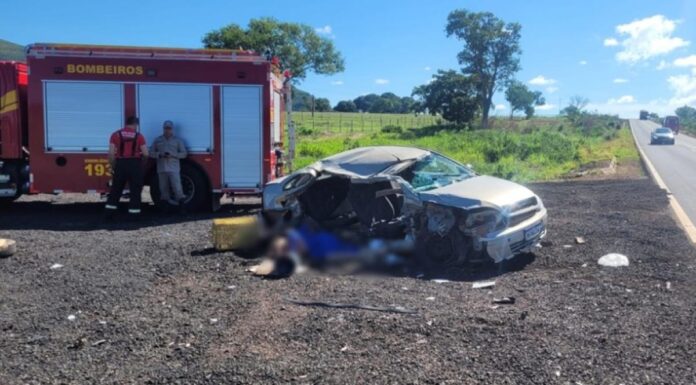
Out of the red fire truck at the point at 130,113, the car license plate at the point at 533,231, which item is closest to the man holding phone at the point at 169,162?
the red fire truck at the point at 130,113

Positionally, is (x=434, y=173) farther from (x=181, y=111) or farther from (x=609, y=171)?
(x=609, y=171)

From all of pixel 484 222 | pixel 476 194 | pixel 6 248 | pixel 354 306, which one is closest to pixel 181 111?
pixel 6 248

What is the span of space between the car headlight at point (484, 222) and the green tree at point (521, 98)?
74004 mm

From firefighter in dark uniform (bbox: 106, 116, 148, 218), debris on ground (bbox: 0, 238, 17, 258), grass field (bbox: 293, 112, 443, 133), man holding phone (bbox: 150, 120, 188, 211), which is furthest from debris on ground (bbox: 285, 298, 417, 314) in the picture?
grass field (bbox: 293, 112, 443, 133)

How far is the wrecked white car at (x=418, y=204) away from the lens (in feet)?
22.9

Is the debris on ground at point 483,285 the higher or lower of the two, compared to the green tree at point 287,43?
lower

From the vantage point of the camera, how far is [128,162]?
33.9 ft

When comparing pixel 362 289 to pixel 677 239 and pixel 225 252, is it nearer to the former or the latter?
pixel 225 252

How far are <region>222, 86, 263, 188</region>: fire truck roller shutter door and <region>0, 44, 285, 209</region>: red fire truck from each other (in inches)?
0.7

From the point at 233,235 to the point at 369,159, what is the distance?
198 centimetres

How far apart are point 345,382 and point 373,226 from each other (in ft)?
13.3

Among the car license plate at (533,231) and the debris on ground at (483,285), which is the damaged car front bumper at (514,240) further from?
the debris on ground at (483,285)

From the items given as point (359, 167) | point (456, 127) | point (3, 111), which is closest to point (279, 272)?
point (359, 167)

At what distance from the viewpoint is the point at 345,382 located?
3896 millimetres
